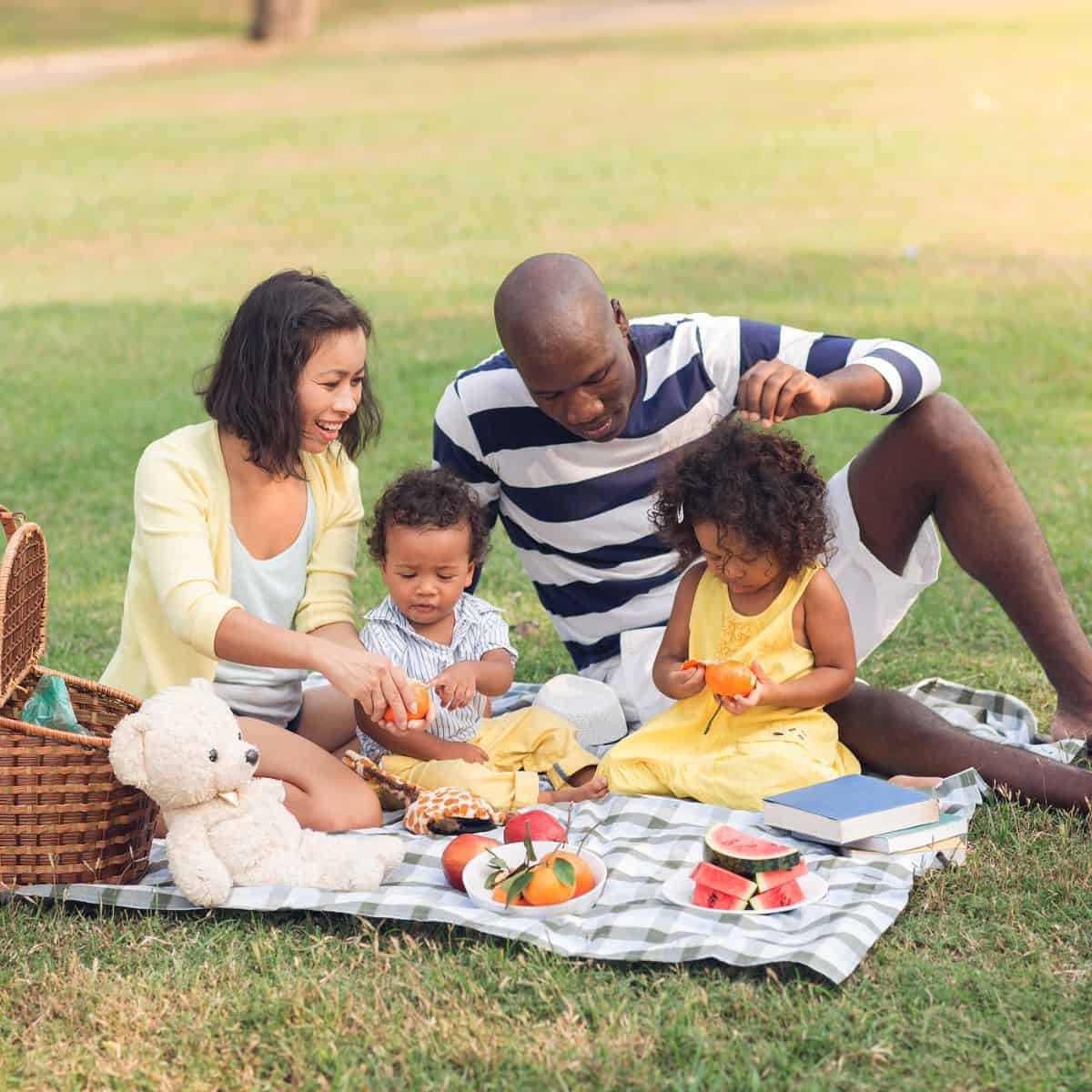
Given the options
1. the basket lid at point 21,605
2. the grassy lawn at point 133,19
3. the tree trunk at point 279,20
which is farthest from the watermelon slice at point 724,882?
the grassy lawn at point 133,19

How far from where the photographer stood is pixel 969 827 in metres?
3.73

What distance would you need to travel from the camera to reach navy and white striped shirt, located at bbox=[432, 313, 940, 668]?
435 cm

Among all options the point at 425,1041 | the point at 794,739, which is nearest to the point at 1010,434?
the point at 794,739

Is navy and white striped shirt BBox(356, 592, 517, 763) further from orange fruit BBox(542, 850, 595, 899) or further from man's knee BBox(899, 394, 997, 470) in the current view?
man's knee BBox(899, 394, 997, 470)

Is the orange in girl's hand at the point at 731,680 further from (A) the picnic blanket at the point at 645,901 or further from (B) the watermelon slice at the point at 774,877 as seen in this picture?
(B) the watermelon slice at the point at 774,877

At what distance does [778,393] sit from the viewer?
3900 millimetres

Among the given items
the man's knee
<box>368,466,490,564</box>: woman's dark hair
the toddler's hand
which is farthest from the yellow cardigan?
the man's knee

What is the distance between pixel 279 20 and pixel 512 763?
28.4m

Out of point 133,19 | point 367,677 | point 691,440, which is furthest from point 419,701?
point 133,19

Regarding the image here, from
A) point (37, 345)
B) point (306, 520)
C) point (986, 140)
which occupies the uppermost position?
point (986, 140)

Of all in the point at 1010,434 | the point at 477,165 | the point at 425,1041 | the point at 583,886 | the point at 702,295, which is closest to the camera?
the point at 425,1041

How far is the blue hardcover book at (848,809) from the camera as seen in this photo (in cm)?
353

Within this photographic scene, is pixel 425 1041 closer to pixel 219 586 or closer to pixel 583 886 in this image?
pixel 583 886

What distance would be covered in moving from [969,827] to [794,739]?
453mm
